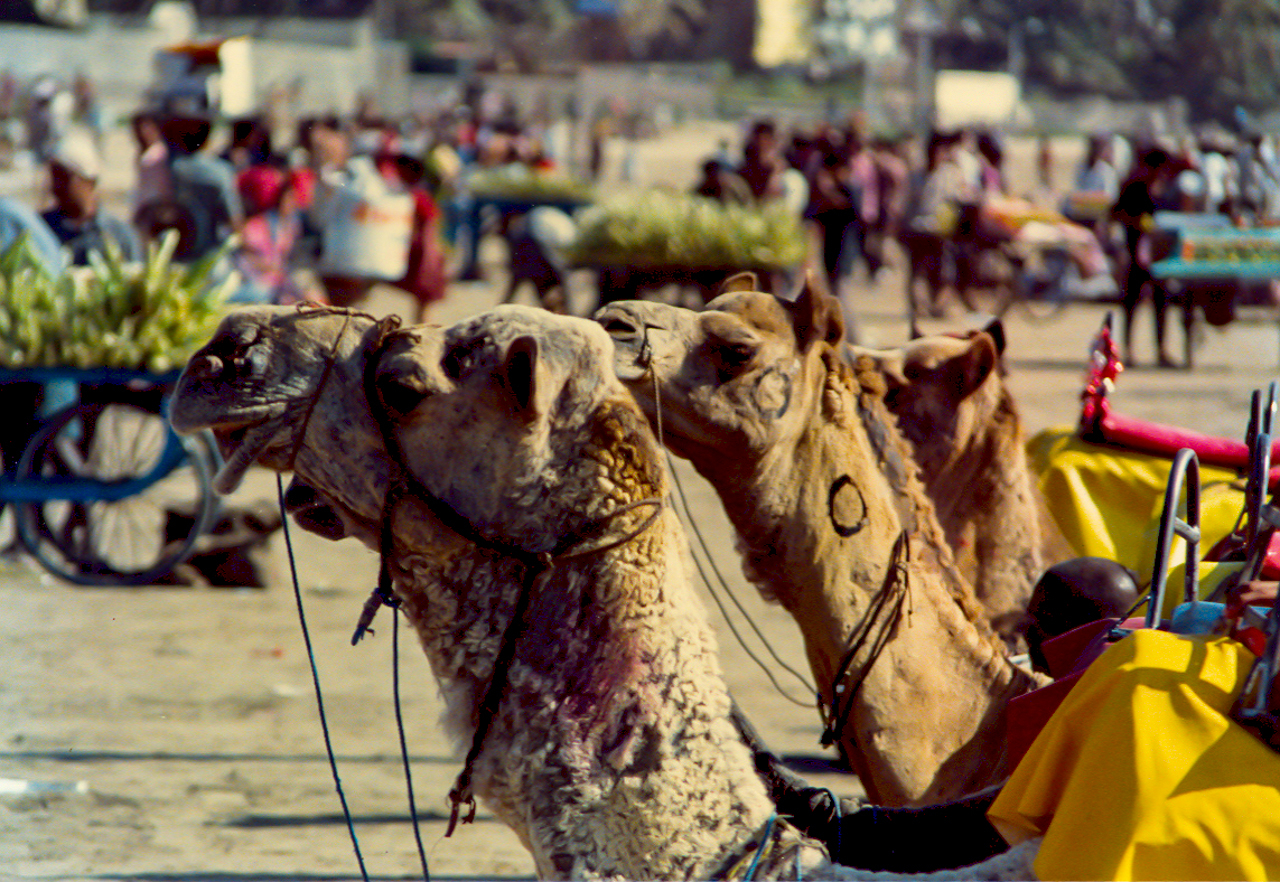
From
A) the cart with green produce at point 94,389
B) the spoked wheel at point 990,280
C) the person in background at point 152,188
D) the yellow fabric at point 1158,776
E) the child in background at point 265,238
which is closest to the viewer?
the yellow fabric at point 1158,776

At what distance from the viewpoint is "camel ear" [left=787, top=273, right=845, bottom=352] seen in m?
3.27

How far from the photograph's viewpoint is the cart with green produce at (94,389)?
802 cm

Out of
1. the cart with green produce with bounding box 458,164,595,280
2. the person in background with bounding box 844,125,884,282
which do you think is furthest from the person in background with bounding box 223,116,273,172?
the person in background with bounding box 844,125,884,282

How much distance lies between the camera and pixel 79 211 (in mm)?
9430

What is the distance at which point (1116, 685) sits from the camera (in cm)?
204

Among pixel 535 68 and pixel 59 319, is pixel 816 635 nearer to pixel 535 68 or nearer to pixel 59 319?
pixel 59 319

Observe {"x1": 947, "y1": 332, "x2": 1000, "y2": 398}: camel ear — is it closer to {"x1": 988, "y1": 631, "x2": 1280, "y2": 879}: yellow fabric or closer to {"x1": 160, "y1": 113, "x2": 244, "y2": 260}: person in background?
{"x1": 988, "y1": 631, "x2": 1280, "y2": 879}: yellow fabric

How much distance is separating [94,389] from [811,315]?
597cm

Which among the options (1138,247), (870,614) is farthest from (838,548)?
(1138,247)

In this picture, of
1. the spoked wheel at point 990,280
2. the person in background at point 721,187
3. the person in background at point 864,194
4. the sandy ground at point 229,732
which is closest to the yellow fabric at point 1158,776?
the sandy ground at point 229,732

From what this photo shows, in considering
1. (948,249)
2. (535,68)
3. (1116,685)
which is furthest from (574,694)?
(535,68)

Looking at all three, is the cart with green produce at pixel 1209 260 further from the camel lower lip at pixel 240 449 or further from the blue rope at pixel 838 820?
the camel lower lip at pixel 240 449

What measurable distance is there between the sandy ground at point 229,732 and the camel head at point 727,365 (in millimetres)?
2251

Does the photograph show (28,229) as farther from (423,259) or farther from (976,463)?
(976,463)
